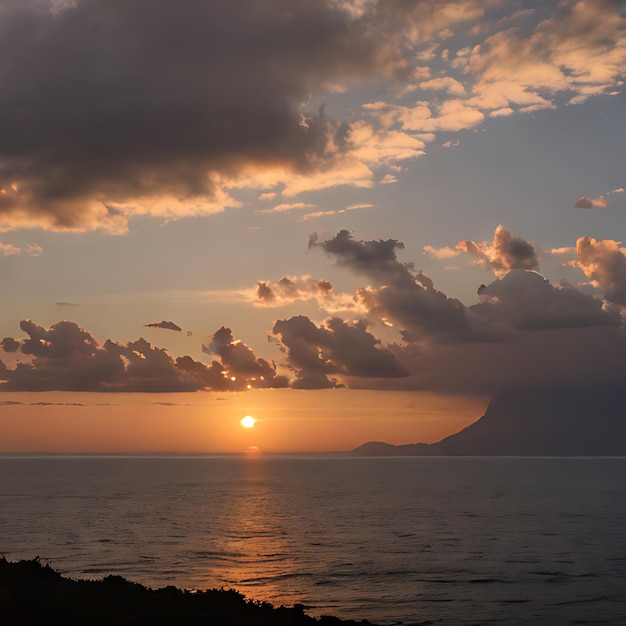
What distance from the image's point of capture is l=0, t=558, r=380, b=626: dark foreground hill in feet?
108

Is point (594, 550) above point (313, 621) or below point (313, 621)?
below

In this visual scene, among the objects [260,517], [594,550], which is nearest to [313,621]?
[594,550]

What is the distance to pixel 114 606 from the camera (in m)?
34.9

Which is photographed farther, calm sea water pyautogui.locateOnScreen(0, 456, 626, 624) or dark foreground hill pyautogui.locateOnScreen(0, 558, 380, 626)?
calm sea water pyautogui.locateOnScreen(0, 456, 626, 624)

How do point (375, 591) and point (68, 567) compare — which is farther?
point (68, 567)

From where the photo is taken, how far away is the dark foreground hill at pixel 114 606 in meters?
33.1

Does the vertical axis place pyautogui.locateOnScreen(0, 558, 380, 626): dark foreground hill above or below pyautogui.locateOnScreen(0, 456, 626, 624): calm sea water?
above

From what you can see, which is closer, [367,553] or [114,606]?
[114,606]

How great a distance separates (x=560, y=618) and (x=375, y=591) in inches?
572

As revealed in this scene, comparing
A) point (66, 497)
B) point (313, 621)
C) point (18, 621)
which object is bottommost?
point (66, 497)

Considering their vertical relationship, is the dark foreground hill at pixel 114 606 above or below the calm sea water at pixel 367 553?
above

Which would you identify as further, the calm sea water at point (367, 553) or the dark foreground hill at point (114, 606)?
the calm sea water at point (367, 553)

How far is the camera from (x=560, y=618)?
154 feet

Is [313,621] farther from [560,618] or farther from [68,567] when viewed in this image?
[68,567]
